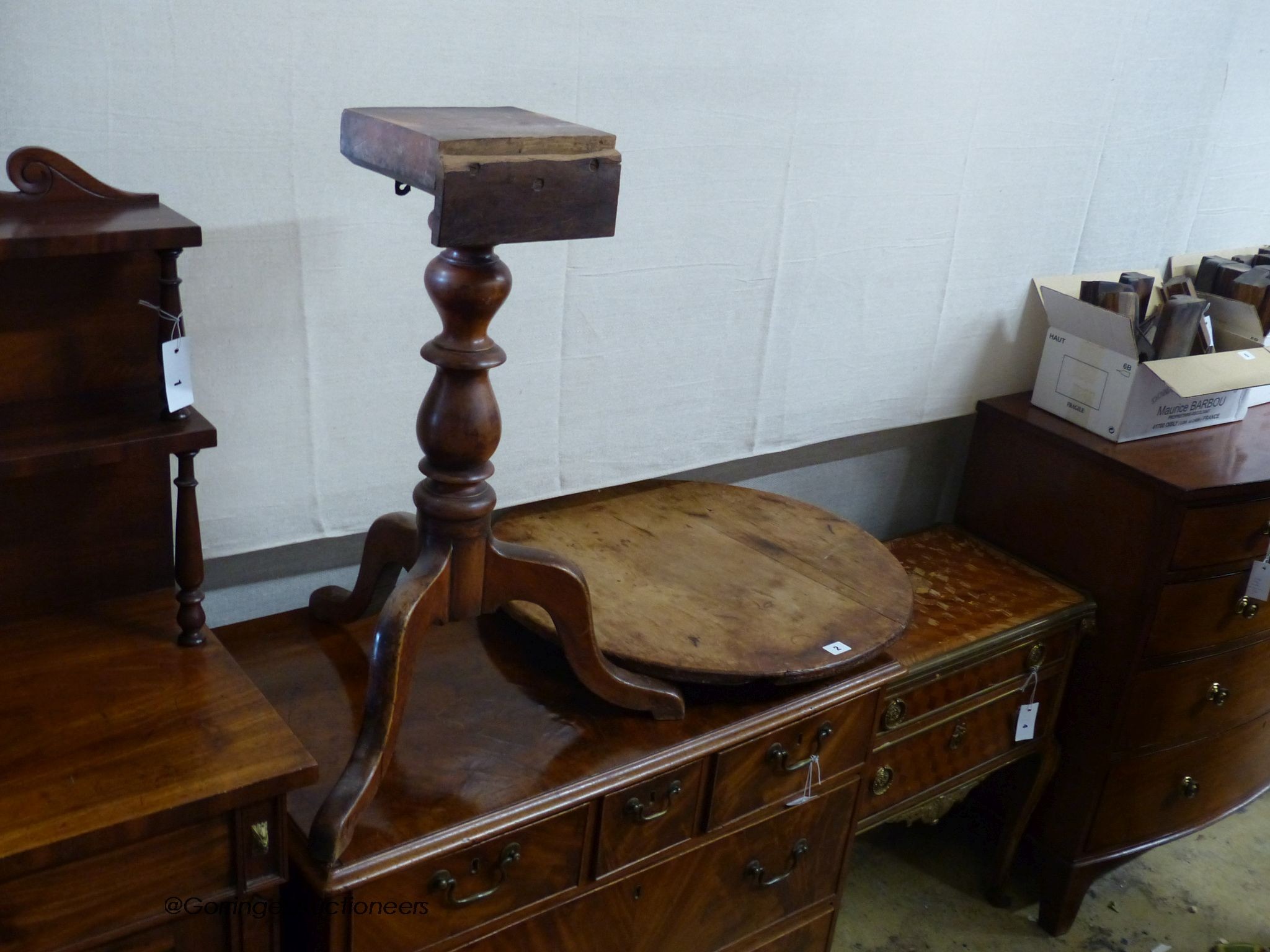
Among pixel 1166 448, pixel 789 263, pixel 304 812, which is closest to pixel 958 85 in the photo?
pixel 789 263

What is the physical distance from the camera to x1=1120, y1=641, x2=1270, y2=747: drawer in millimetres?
2088

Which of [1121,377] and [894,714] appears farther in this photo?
[1121,377]

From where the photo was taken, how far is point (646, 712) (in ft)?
4.72

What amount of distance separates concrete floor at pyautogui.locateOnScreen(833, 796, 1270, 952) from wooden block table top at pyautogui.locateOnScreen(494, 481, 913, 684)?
33.6 inches

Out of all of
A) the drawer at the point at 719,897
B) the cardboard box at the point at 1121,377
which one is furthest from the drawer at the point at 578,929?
the cardboard box at the point at 1121,377

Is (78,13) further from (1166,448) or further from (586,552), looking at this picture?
(1166,448)

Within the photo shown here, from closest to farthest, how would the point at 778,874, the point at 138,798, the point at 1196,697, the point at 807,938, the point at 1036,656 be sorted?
the point at 138,798 < the point at 778,874 < the point at 807,938 < the point at 1036,656 < the point at 1196,697

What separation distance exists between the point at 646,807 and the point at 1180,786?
1.36 m

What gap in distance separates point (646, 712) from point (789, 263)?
776mm

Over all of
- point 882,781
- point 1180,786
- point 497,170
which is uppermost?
point 497,170

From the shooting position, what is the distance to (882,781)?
1.88m

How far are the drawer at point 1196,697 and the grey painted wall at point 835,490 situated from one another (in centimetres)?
54

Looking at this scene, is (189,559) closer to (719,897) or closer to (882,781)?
(719,897)

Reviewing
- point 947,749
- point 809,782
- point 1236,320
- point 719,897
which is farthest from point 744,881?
point 1236,320
